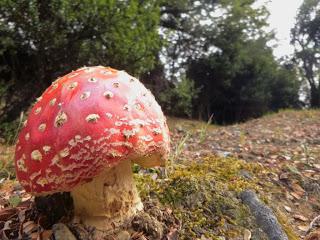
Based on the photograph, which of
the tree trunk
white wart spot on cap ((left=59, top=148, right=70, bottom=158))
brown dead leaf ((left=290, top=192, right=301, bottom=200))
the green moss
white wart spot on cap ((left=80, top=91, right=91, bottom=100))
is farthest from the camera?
the tree trunk

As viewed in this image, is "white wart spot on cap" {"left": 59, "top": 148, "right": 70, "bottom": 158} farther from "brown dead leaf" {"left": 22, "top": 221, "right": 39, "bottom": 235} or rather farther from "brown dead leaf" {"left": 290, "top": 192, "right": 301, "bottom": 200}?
"brown dead leaf" {"left": 290, "top": 192, "right": 301, "bottom": 200}

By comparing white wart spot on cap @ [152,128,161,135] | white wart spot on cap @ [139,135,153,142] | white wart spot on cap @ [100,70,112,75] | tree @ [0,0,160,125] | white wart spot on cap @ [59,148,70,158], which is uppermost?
tree @ [0,0,160,125]

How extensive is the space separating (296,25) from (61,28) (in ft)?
53.7

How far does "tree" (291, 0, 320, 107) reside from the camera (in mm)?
19609

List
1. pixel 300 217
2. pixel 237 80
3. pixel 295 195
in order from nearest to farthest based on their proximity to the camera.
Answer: pixel 300 217
pixel 295 195
pixel 237 80

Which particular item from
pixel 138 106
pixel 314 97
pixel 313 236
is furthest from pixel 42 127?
pixel 314 97

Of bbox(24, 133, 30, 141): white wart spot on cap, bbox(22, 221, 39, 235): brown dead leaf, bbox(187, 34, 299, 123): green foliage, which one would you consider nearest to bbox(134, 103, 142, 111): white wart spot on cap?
bbox(24, 133, 30, 141): white wart spot on cap

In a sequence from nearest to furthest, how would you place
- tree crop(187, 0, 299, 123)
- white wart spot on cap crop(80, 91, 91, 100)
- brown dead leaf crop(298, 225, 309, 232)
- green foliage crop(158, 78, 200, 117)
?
white wart spot on cap crop(80, 91, 91, 100) → brown dead leaf crop(298, 225, 309, 232) → green foliage crop(158, 78, 200, 117) → tree crop(187, 0, 299, 123)

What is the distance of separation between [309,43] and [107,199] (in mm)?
20157

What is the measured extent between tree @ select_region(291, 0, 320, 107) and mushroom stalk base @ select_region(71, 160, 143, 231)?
18569 mm

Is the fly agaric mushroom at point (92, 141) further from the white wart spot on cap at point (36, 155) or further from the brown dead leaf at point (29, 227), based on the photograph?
the brown dead leaf at point (29, 227)

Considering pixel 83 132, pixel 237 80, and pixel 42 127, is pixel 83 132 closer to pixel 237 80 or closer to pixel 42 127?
pixel 42 127

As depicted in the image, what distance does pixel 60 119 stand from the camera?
172 centimetres

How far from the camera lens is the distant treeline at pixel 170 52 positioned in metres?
6.51
